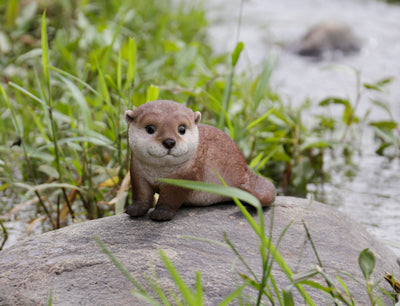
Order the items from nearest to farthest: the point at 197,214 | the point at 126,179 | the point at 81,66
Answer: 1. the point at 197,214
2. the point at 126,179
3. the point at 81,66

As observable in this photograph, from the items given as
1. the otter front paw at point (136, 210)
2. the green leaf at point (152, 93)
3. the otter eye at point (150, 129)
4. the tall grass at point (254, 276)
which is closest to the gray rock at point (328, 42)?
the green leaf at point (152, 93)

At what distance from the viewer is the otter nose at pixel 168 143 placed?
6.25ft

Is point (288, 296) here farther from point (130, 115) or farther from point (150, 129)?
point (130, 115)

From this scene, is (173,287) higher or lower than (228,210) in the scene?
lower

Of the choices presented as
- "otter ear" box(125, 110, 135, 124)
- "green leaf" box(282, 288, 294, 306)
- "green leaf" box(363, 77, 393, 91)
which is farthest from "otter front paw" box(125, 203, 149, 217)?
"green leaf" box(363, 77, 393, 91)

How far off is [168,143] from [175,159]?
0.08 m

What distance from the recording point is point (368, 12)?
9.14 metres

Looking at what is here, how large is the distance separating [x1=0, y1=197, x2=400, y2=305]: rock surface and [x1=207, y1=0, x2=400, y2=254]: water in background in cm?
84

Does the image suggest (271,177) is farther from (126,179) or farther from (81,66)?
(81,66)

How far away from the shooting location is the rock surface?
1851 millimetres

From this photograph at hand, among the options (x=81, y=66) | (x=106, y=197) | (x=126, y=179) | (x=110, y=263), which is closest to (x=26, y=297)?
(x=110, y=263)

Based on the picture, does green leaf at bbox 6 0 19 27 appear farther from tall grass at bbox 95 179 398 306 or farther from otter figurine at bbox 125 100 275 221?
tall grass at bbox 95 179 398 306

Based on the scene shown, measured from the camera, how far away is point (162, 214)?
2.12 metres

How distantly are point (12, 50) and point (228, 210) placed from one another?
10.4 ft
